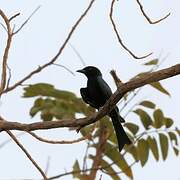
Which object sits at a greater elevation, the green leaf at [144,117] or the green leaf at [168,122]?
the green leaf at [144,117]

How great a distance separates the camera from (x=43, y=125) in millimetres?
4398

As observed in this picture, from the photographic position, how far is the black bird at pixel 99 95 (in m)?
5.82

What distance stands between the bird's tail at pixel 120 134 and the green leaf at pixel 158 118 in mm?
521

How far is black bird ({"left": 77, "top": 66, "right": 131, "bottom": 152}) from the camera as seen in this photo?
582 centimetres

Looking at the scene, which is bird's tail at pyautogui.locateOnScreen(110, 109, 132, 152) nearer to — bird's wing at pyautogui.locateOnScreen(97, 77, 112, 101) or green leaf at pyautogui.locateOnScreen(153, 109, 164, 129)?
bird's wing at pyautogui.locateOnScreen(97, 77, 112, 101)

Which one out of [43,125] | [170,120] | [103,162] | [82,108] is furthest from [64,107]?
[43,125]

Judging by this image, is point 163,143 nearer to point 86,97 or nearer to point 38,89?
point 86,97

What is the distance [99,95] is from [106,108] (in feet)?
6.86

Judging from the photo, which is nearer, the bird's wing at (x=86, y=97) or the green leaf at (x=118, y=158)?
the green leaf at (x=118, y=158)

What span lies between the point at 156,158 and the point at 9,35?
2316mm

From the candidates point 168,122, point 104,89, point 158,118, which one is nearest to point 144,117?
point 158,118

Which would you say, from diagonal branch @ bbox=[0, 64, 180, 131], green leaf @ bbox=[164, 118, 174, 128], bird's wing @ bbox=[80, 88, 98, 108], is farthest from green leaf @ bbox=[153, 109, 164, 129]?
diagonal branch @ bbox=[0, 64, 180, 131]

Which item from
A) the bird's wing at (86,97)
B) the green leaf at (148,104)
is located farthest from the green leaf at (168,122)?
the bird's wing at (86,97)

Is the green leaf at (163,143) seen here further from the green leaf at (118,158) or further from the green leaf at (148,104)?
the green leaf at (118,158)
